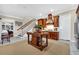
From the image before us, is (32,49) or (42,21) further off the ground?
(42,21)

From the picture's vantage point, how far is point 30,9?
7.28 ft

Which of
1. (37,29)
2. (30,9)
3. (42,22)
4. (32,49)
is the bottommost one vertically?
(32,49)

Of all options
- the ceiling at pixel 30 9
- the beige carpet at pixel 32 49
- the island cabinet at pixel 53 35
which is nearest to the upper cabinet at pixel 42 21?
the ceiling at pixel 30 9

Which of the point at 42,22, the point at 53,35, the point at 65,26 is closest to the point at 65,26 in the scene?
the point at 65,26

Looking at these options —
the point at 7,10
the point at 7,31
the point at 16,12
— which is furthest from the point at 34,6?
the point at 7,31

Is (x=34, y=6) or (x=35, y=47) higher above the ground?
(x=34, y=6)

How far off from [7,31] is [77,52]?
150cm

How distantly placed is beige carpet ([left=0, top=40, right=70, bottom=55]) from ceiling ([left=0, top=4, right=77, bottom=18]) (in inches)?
23.4

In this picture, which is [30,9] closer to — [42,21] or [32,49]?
[42,21]

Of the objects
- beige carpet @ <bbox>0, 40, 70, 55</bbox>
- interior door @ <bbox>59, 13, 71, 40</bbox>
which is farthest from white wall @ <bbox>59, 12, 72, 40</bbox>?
beige carpet @ <bbox>0, 40, 70, 55</bbox>

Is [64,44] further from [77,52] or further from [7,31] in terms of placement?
[7,31]

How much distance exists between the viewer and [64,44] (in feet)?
7.23

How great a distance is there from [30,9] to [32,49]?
2.71 feet

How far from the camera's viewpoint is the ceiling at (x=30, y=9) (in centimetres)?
215
